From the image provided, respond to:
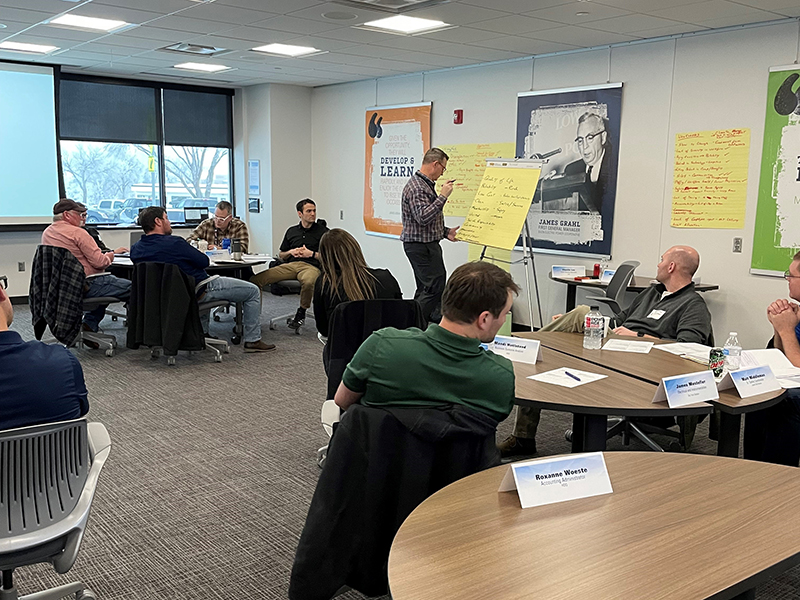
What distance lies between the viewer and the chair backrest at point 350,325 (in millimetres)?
3361

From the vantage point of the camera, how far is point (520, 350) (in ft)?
10.2

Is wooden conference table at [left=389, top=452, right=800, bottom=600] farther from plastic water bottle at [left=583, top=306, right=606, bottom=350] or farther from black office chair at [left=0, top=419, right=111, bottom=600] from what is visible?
plastic water bottle at [left=583, top=306, right=606, bottom=350]

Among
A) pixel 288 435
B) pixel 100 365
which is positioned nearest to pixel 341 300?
pixel 288 435

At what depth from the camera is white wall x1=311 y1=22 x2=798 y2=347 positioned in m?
5.34

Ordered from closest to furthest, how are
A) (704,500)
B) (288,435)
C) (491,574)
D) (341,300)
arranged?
1. (491,574)
2. (704,500)
3. (341,300)
4. (288,435)

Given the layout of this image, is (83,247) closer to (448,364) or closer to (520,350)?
(520,350)

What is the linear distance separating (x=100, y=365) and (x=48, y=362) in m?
4.08

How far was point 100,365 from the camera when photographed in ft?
18.7

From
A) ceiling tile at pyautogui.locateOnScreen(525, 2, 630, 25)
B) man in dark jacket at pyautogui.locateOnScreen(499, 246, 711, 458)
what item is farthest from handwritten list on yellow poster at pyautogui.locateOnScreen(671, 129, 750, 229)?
man in dark jacket at pyautogui.locateOnScreen(499, 246, 711, 458)

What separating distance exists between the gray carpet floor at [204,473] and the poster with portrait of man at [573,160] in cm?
252

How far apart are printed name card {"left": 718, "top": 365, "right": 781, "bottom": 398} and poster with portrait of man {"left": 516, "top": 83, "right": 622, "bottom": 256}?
3794 mm

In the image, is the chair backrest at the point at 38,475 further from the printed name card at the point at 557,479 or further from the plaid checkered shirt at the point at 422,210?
the plaid checkered shirt at the point at 422,210

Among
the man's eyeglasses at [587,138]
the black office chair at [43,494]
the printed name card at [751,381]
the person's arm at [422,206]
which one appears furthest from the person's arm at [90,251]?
the printed name card at [751,381]

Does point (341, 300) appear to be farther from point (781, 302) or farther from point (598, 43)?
A: point (598, 43)
